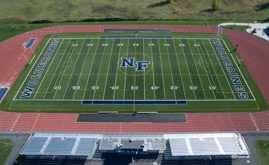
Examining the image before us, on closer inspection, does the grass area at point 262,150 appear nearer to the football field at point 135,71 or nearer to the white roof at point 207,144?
the white roof at point 207,144

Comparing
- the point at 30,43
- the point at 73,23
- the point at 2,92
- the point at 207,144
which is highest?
the point at 73,23

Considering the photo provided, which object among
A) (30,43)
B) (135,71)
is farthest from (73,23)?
(135,71)

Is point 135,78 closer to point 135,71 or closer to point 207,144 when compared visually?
point 135,71

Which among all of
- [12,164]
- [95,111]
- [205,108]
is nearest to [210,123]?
[205,108]

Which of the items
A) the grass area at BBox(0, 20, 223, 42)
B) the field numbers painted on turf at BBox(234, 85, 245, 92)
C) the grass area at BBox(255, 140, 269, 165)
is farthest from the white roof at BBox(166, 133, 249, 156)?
the grass area at BBox(0, 20, 223, 42)

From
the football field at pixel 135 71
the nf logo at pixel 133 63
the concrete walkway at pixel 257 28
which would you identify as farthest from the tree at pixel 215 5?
the nf logo at pixel 133 63

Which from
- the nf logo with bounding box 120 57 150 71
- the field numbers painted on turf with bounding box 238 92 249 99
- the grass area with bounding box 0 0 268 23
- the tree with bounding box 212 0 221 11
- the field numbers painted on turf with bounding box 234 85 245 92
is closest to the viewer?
the field numbers painted on turf with bounding box 238 92 249 99

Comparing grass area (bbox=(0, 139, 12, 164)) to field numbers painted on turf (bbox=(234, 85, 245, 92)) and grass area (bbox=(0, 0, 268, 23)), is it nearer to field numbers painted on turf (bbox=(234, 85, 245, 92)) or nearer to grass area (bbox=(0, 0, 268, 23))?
field numbers painted on turf (bbox=(234, 85, 245, 92))
